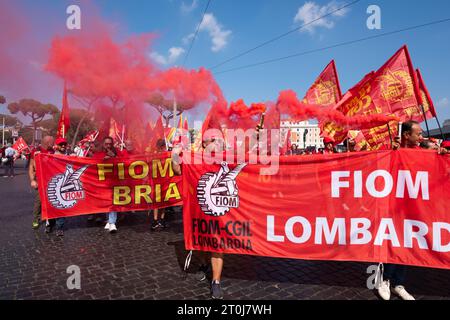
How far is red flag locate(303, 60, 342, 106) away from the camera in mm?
8125

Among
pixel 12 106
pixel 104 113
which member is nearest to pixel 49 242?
pixel 104 113

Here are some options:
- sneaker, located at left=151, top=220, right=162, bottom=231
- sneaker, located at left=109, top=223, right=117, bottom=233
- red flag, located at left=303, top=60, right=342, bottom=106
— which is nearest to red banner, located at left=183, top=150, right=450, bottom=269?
sneaker, located at left=151, top=220, right=162, bottom=231

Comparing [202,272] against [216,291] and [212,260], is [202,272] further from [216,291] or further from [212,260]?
[216,291]

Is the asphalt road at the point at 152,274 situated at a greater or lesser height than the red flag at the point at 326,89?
lesser

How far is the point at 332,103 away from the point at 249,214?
5.60 meters

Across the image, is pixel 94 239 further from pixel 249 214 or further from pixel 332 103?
pixel 332 103

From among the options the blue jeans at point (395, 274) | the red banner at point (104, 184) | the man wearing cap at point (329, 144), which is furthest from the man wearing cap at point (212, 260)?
the man wearing cap at point (329, 144)

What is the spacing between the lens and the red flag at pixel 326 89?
26.7 ft

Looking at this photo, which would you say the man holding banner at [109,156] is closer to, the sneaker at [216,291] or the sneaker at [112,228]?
the sneaker at [112,228]

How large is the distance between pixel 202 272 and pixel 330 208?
1.92 meters

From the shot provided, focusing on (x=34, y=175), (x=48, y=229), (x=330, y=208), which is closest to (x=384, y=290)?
(x=330, y=208)

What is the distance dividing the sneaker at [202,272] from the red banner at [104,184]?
235cm

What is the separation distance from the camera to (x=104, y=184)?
6180 mm
